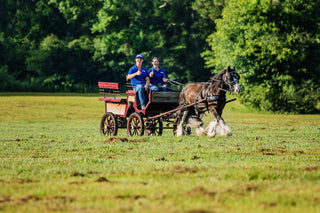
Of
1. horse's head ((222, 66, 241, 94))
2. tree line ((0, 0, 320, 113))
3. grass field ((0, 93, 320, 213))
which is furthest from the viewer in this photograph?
tree line ((0, 0, 320, 113))

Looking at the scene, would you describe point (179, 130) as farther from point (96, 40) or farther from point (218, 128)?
point (96, 40)

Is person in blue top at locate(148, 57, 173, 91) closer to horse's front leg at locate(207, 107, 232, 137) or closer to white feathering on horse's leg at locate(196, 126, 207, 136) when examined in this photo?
white feathering on horse's leg at locate(196, 126, 207, 136)

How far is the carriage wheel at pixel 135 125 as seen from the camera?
15.7 m

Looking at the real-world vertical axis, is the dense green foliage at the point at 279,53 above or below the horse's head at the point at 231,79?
above

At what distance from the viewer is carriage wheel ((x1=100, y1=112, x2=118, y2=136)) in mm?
17000

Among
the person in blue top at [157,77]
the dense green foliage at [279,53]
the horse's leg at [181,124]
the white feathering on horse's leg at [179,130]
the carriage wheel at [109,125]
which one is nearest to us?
the horse's leg at [181,124]

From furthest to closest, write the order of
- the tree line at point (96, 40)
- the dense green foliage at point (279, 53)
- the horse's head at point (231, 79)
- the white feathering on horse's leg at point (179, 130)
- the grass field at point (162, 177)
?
the tree line at point (96, 40), the dense green foliage at point (279, 53), the white feathering on horse's leg at point (179, 130), the horse's head at point (231, 79), the grass field at point (162, 177)

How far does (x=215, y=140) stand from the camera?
1404 cm

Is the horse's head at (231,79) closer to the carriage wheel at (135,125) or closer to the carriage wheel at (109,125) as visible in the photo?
the carriage wheel at (135,125)

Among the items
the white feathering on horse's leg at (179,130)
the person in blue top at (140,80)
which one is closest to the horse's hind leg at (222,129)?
the white feathering on horse's leg at (179,130)

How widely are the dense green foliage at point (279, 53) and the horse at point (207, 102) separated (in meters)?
22.0

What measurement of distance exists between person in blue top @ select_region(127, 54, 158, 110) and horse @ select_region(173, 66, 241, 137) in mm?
1076

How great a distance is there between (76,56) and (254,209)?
62992mm

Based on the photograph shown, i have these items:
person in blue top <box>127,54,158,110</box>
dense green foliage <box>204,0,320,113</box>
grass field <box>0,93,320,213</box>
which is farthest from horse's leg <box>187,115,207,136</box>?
dense green foliage <box>204,0,320,113</box>
